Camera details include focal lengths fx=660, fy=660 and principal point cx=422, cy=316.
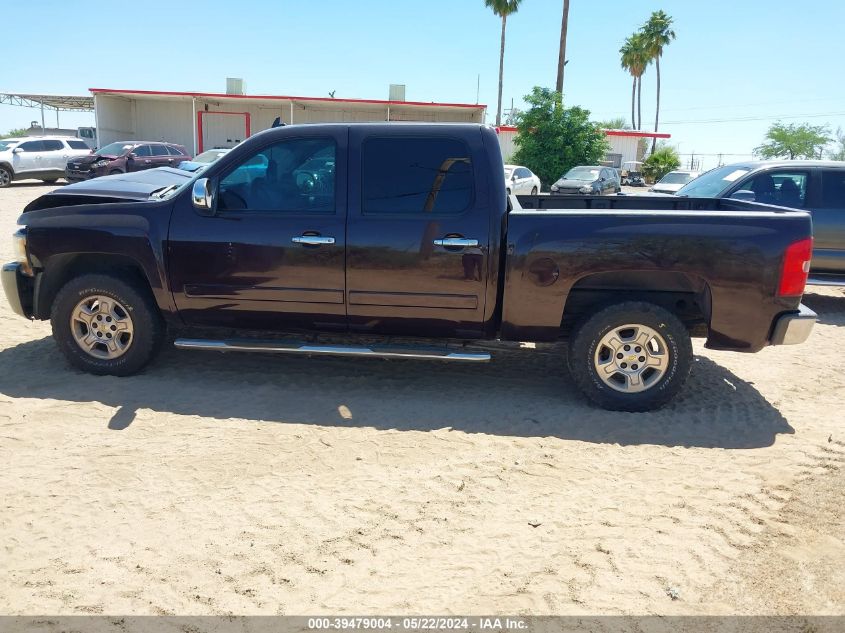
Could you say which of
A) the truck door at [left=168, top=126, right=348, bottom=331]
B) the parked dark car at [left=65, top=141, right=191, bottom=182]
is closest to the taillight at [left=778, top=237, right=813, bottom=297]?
the truck door at [left=168, top=126, right=348, bottom=331]

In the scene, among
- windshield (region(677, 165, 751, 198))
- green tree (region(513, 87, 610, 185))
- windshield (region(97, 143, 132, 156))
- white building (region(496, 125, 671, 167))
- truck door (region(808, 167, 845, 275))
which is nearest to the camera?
truck door (region(808, 167, 845, 275))

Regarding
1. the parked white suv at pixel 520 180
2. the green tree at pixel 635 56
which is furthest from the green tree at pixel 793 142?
the parked white suv at pixel 520 180

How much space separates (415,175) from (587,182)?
2089 cm

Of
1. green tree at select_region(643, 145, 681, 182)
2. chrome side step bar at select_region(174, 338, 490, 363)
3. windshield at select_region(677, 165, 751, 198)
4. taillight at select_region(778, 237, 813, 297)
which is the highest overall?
green tree at select_region(643, 145, 681, 182)

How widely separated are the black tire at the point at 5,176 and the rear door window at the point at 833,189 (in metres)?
24.1

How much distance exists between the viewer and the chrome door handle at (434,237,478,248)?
4.70 m

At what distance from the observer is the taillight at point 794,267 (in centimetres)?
445

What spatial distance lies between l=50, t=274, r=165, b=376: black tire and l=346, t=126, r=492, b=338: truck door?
5.33 ft

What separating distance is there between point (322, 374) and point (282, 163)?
1731mm

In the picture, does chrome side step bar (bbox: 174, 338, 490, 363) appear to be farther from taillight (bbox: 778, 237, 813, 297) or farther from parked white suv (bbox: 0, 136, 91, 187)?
parked white suv (bbox: 0, 136, 91, 187)

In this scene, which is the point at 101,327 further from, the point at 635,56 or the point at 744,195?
the point at 635,56

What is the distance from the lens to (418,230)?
476cm

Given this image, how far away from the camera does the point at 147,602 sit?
2.76 meters

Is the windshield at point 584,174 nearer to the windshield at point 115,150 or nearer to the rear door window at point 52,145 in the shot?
the windshield at point 115,150
